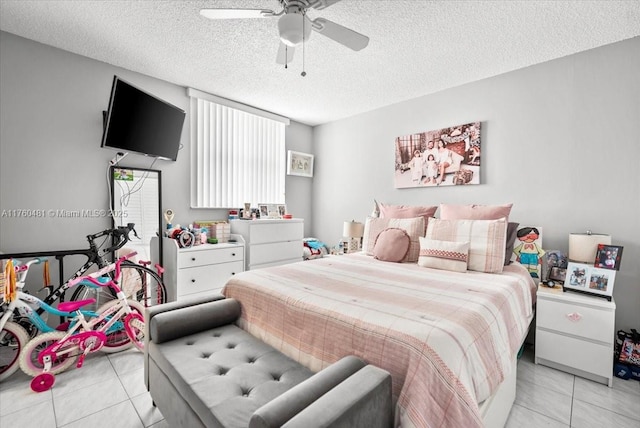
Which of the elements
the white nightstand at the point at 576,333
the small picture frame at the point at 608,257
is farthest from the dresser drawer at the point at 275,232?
the small picture frame at the point at 608,257

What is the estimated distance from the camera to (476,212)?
2.60 m

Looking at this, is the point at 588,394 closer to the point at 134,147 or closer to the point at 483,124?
the point at 483,124

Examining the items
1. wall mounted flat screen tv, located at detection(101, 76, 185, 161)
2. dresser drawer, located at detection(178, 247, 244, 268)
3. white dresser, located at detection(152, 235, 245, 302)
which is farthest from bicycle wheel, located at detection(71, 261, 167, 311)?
wall mounted flat screen tv, located at detection(101, 76, 185, 161)

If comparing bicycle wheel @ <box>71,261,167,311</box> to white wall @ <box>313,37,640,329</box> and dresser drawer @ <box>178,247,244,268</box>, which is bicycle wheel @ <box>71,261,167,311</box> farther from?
white wall @ <box>313,37,640,329</box>

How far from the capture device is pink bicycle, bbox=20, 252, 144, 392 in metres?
1.91

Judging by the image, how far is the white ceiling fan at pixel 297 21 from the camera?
5.23ft

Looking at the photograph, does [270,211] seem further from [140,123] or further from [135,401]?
[135,401]

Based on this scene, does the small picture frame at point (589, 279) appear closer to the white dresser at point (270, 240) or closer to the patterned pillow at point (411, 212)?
the patterned pillow at point (411, 212)

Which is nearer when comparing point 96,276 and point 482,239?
point 96,276

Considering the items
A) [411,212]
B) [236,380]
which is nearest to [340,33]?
[411,212]

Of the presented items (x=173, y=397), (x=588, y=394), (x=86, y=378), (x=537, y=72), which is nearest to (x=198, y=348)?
(x=173, y=397)

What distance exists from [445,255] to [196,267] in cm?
232

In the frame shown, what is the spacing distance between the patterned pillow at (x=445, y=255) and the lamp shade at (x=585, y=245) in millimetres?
854

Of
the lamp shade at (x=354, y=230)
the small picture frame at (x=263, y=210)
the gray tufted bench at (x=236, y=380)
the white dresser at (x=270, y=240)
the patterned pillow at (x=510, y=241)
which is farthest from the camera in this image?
the small picture frame at (x=263, y=210)
